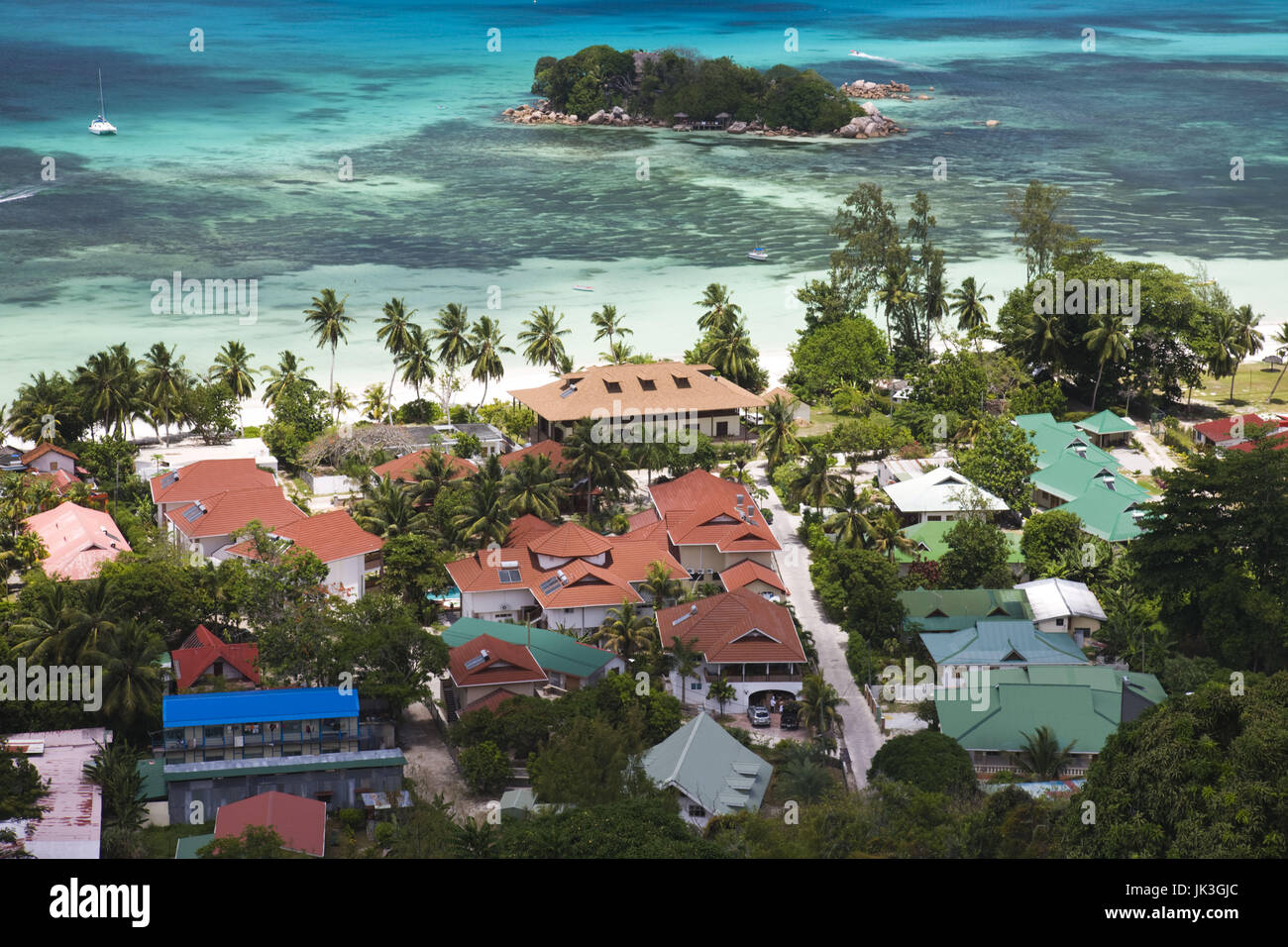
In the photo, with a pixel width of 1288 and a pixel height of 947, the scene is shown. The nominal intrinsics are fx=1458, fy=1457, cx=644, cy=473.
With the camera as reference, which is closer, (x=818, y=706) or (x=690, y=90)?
(x=818, y=706)

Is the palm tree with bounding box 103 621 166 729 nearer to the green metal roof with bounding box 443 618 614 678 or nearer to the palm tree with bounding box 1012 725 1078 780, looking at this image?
the green metal roof with bounding box 443 618 614 678

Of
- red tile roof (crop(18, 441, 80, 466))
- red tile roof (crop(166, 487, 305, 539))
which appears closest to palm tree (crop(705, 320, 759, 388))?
red tile roof (crop(166, 487, 305, 539))

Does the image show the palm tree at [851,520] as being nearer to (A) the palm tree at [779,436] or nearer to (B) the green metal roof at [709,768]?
(A) the palm tree at [779,436]

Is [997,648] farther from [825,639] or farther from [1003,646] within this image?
[825,639]

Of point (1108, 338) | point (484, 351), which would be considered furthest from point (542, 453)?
point (1108, 338)

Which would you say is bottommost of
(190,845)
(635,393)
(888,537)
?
(190,845)
